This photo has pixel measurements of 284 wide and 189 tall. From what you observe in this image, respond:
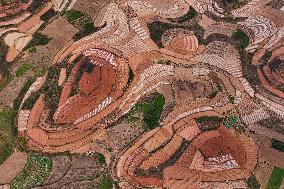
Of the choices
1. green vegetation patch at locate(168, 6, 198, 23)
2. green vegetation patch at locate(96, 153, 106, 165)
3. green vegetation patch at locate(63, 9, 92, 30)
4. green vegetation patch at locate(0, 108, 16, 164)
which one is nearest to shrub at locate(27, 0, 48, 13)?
green vegetation patch at locate(63, 9, 92, 30)

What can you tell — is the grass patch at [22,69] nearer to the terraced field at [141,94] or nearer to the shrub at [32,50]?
the terraced field at [141,94]

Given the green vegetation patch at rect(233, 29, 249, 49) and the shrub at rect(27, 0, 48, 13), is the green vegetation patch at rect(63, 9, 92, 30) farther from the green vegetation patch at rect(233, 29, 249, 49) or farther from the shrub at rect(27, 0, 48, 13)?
the green vegetation patch at rect(233, 29, 249, 49)

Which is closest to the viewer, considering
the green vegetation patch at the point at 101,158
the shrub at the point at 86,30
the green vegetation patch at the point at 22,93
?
the green vegetation patch at the point at 101,158

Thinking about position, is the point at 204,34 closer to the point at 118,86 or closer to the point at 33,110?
the point at 118,86

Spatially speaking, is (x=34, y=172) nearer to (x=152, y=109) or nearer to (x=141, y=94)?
(x=152, y=109)

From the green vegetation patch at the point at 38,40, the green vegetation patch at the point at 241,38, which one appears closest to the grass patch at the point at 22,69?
the green vegetation patch at the point at 38,40

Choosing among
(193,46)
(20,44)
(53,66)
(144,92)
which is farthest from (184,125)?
(20,44)

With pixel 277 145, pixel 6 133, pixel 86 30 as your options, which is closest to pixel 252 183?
pixel 277 145
